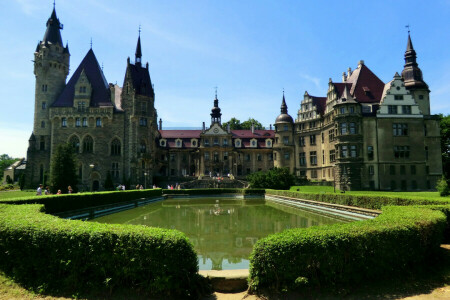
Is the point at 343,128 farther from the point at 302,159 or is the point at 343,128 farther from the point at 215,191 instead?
the point at 215,191

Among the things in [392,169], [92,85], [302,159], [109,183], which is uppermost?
[92,85]

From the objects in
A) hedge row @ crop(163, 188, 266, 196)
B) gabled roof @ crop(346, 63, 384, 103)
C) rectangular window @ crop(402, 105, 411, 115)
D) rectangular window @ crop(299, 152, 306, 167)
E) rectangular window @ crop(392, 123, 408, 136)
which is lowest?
hedge row @ crop(163, 188, 266, 196)

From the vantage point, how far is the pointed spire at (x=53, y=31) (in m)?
50.6

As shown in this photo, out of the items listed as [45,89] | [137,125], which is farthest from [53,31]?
[137,125]

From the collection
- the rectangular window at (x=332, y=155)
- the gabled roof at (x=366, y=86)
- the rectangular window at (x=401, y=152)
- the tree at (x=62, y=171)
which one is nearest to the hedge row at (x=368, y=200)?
the rectangular window at (x=401, y=152)

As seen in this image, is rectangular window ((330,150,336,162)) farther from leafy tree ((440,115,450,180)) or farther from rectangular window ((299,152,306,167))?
leafy tree ((440,115,450,180))

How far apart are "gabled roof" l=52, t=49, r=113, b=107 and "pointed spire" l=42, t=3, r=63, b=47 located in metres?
5.58

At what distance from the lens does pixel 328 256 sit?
5.58 meters

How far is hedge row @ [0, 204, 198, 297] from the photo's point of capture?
533cm

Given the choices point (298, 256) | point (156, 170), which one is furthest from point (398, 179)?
point (156, 170)

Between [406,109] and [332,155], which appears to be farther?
[332,155]

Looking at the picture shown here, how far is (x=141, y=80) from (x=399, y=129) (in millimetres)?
44487

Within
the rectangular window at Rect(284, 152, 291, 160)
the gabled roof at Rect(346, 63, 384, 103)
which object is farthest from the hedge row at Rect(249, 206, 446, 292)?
the rectangular window at Rect(284, 152, 291, 160)

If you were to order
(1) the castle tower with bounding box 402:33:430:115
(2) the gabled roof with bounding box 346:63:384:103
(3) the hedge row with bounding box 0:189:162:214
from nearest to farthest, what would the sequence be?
(3) the hedge row with bounding box 0:189:162:214 < (1) the castle tower with bounding box 402:33:430:115 < (2) the gabled roof with bounding box 346:63:384:103
